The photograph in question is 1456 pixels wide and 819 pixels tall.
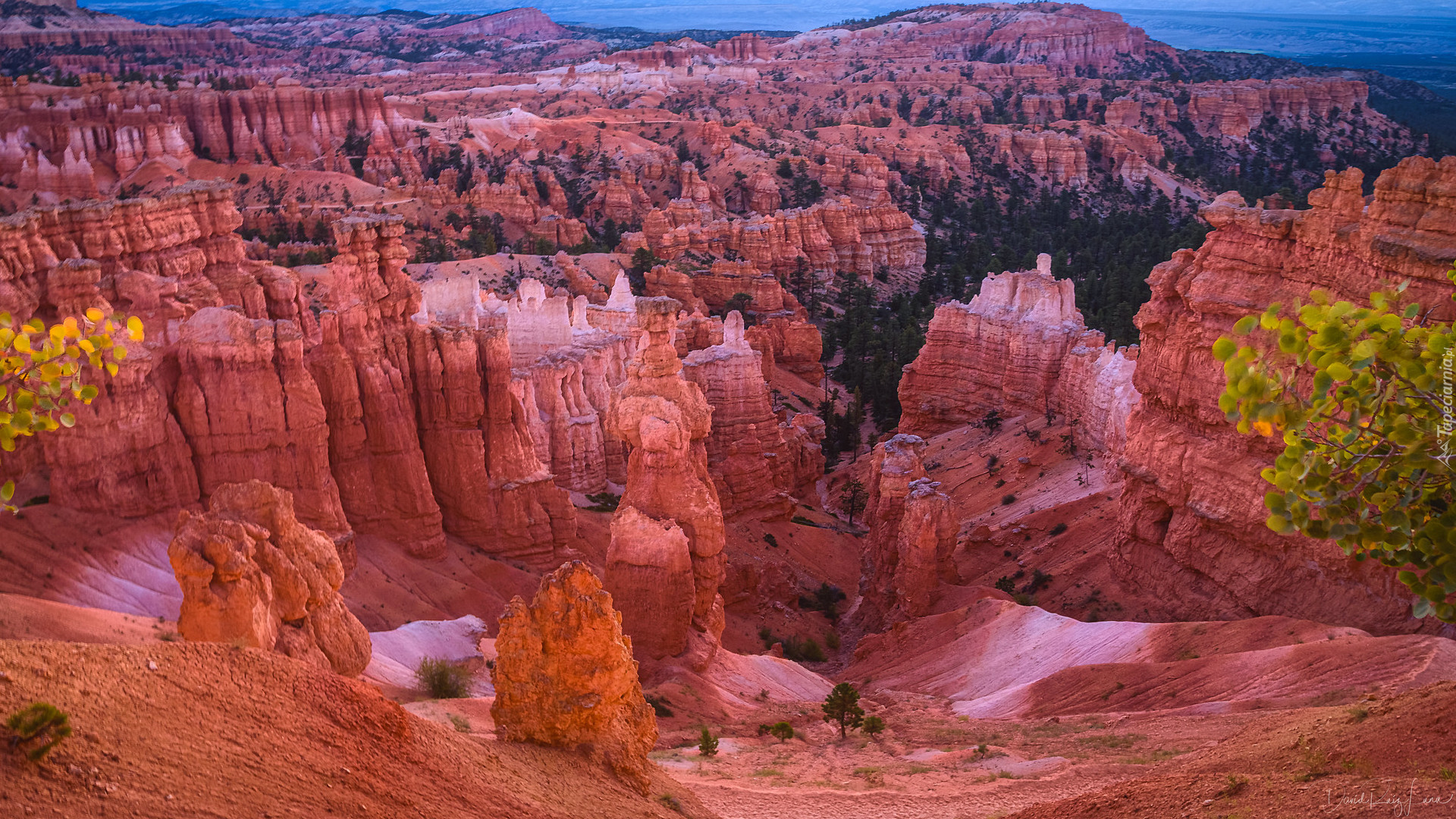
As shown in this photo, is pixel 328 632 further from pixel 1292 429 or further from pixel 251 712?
pixel 1292 429

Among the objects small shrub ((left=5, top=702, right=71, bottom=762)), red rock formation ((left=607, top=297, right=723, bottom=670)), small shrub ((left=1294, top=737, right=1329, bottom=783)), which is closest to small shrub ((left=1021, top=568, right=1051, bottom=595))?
red rock formation ((left=607, top=297, right=723, bottom=670))

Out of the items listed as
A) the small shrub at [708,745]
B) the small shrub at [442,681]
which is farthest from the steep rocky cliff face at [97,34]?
the small shrub at [708,745]

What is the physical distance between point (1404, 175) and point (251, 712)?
783 inches

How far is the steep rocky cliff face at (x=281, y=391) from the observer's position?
68.8 feet

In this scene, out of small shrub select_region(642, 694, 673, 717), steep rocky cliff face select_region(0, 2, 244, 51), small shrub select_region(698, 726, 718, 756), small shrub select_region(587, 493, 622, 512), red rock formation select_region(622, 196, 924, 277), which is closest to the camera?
small shrub select_region(698, 726, 718, 756)

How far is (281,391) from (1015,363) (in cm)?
2944

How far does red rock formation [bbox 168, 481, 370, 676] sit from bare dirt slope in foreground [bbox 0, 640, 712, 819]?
4848 mm

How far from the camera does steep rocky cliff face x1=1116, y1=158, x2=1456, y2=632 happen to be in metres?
18.6

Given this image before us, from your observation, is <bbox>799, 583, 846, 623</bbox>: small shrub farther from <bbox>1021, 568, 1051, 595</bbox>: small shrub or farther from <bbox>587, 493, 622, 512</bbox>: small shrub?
<bbox>587, 493, 622, 512</bbox>: small shrub

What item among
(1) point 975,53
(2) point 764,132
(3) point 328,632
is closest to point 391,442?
(3) point 328,632

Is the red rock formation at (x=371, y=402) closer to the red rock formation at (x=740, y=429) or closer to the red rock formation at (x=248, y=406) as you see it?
the red rock formation at (x=248, y=406)

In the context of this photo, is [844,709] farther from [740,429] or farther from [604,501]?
[740,429]

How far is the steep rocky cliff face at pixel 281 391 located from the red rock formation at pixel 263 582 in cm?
323

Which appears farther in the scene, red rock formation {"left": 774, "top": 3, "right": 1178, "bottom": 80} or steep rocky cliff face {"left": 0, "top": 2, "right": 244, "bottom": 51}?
red rock formation {"left": 774, "top": 3, "right": 1178, "bottom": 80}
